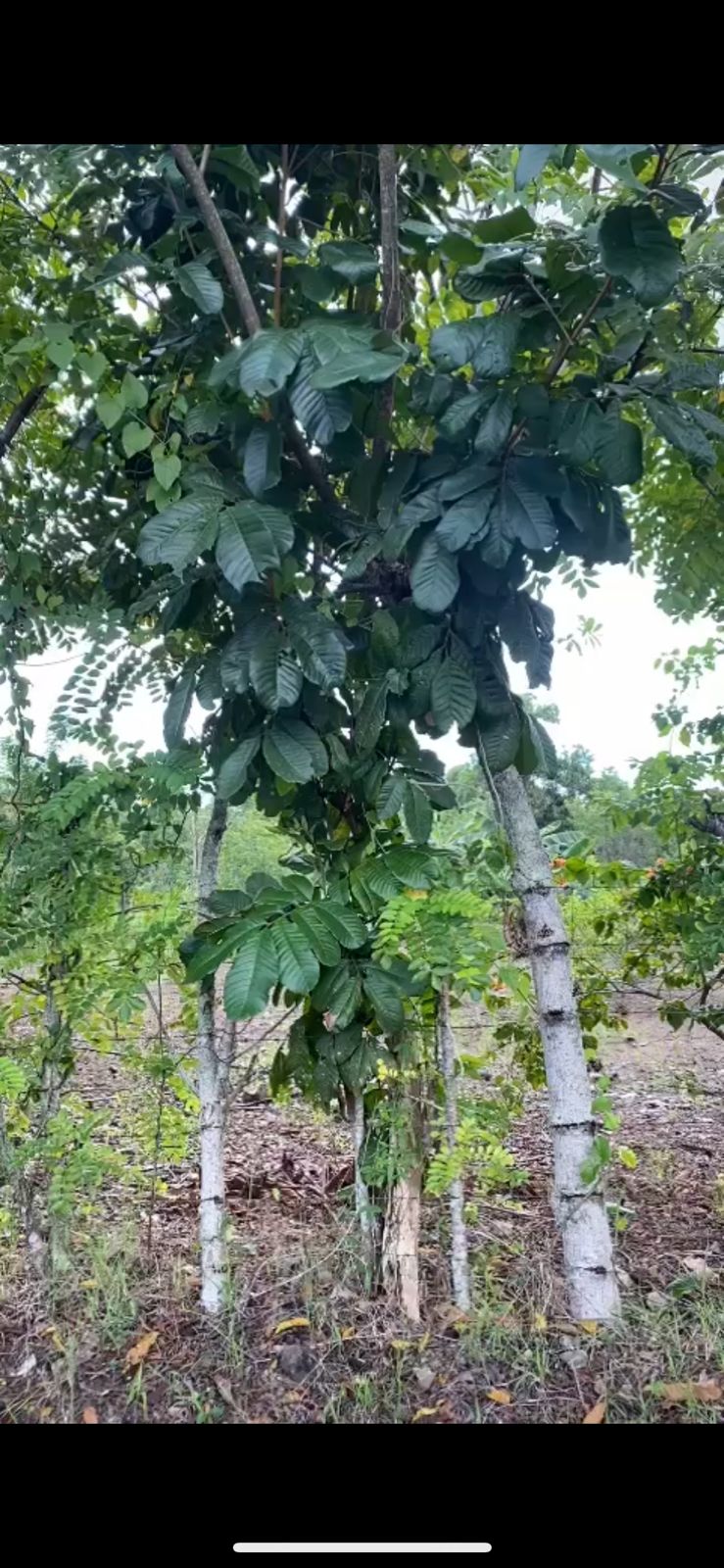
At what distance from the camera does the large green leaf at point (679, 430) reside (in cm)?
91

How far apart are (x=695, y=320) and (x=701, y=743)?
62 cm

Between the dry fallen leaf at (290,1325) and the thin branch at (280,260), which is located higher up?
the thin branch at (280,260)

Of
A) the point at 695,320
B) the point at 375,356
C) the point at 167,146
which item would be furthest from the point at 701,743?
the point at 167,146

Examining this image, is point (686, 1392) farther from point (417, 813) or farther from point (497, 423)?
point (497, 423)

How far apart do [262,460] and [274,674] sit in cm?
24

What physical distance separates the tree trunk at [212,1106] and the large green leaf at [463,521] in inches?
19.6

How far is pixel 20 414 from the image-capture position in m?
1.32

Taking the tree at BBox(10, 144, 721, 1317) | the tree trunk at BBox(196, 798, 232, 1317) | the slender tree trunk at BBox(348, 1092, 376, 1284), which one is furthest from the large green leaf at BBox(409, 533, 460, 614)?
the slender tree trunk at BBox(348, 1092, 376, 1284)

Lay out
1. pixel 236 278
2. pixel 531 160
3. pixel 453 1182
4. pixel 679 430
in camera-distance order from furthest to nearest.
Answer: pixel 453 1182 < pixel 236 278 < pixel 679 430 < pixel 531 160

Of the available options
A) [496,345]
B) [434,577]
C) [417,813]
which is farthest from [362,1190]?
[496,345]

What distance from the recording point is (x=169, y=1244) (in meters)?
1.28

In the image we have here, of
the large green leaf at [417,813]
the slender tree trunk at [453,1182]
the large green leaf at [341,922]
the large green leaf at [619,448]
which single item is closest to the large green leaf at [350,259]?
the large green leaf at [619,448]

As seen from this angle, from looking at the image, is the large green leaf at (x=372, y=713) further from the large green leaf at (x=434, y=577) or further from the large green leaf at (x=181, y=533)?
the large green leaf at (x=181, y=533)
